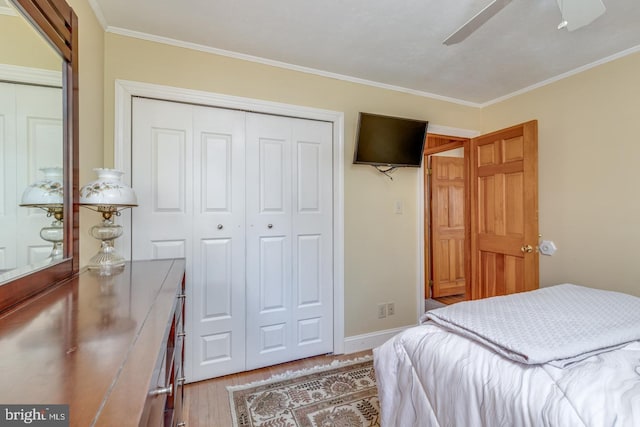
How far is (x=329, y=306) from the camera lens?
2.44m

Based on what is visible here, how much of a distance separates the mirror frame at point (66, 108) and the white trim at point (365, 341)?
200 cm

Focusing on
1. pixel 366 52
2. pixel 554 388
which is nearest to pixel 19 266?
pixel 554 388

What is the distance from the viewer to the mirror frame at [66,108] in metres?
0.97

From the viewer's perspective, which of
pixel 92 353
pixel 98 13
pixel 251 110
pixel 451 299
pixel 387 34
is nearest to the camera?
pixel 92 353

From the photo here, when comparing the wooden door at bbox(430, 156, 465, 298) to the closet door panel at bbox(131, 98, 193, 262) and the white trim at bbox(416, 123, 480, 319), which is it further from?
the closet door panel at bbox(131, 98, 193, 262)

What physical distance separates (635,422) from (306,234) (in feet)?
6.26

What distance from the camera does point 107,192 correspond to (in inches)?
49.6

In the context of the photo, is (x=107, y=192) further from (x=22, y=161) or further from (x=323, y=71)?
(x=323, y=71)

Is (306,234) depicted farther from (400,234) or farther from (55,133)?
(55,133)

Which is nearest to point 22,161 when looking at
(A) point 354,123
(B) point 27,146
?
(B) point 27,146

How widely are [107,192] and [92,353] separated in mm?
904

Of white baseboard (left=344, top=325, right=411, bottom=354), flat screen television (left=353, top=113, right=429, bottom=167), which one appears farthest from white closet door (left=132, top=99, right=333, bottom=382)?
flat screen television (left=353, top=113, right=429, bottom=167)

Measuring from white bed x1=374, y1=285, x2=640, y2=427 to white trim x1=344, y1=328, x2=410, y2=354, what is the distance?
1157mm

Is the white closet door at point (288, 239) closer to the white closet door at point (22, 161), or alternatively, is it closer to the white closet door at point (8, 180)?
the white closet door at point (22, 161)
